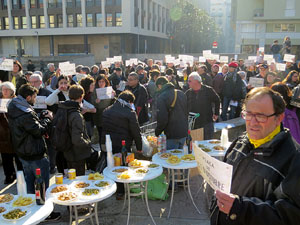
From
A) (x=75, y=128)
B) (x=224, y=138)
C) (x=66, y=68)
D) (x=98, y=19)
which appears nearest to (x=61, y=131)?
(x=75, y=128)

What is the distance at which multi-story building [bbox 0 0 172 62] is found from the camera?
44438 millimetres

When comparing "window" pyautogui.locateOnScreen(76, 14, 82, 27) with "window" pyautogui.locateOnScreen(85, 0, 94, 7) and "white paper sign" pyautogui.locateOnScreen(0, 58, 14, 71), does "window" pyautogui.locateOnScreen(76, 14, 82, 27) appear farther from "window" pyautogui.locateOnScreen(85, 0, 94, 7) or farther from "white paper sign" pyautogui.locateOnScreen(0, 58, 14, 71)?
"white paper sign" pyautogui.locateOnScreen(0, 58, 14, 71)

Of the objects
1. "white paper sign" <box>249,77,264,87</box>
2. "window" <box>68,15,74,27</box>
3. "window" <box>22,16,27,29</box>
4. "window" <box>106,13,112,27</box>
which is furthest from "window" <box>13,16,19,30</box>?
"white paper sign" <box>249,77,264,87</box>

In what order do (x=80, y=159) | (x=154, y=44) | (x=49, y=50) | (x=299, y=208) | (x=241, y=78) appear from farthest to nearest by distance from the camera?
(x=154, y=44) → (x=49, y=50) → (x=241, y=78) → (x=80, y=159) → (x=299, y=208)

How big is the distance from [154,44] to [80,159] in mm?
55023

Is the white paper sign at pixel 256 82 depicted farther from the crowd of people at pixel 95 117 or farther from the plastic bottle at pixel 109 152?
the plastic bottle at pixel 109 152

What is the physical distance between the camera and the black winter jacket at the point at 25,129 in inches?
171

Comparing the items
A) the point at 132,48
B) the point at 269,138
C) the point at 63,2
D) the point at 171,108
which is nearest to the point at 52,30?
the point at 63,2

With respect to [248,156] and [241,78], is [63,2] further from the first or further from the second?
[248,156]

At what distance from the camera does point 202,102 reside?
6.54 meters

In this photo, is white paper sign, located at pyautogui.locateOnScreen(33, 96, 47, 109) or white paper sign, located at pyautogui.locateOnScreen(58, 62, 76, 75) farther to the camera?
white paper sign, located at pyautogui.locateOnScreen(58, 62, 76, 75)

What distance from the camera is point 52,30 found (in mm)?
47031

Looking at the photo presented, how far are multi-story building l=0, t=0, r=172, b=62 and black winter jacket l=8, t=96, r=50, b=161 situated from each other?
39189 mm

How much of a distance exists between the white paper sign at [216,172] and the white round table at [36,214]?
1.89 meters
